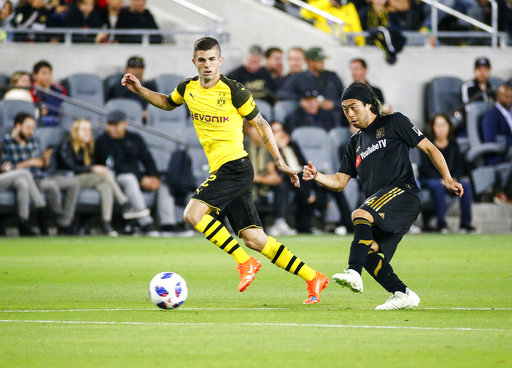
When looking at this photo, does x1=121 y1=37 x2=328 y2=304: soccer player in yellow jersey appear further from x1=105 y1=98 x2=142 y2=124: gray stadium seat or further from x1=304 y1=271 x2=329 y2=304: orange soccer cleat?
x1=105 y1=98 x2=142 y2=124: gray stadium seat

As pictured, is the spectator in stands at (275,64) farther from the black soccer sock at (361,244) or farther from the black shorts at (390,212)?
the black soccer sock at (361,244)

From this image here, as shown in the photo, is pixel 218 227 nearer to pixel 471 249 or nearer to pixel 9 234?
pixel 471 249

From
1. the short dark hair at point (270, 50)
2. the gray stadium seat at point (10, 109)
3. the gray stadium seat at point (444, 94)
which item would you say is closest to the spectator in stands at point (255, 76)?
the short dark hair at point (270, 50)

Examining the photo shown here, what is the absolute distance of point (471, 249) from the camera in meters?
16.0

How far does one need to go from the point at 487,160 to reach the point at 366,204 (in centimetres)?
1290

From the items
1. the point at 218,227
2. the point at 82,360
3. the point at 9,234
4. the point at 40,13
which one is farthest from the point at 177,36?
the point at 82,360

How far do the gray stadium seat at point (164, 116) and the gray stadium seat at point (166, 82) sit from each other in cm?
42

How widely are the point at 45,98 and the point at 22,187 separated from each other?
2.38 metres

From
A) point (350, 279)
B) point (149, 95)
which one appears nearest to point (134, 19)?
point (149, 95)

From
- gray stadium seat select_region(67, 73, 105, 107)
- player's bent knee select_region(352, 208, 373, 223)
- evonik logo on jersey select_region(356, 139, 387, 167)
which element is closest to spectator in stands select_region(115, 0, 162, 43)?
gray stadium seat select_region(67, 73, 105, 107)

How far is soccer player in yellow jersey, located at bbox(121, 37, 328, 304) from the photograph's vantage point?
31.1 feet

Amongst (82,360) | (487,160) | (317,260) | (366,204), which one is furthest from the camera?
(487,160)

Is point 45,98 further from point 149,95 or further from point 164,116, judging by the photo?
point 149,95

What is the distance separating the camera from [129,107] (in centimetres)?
2012
